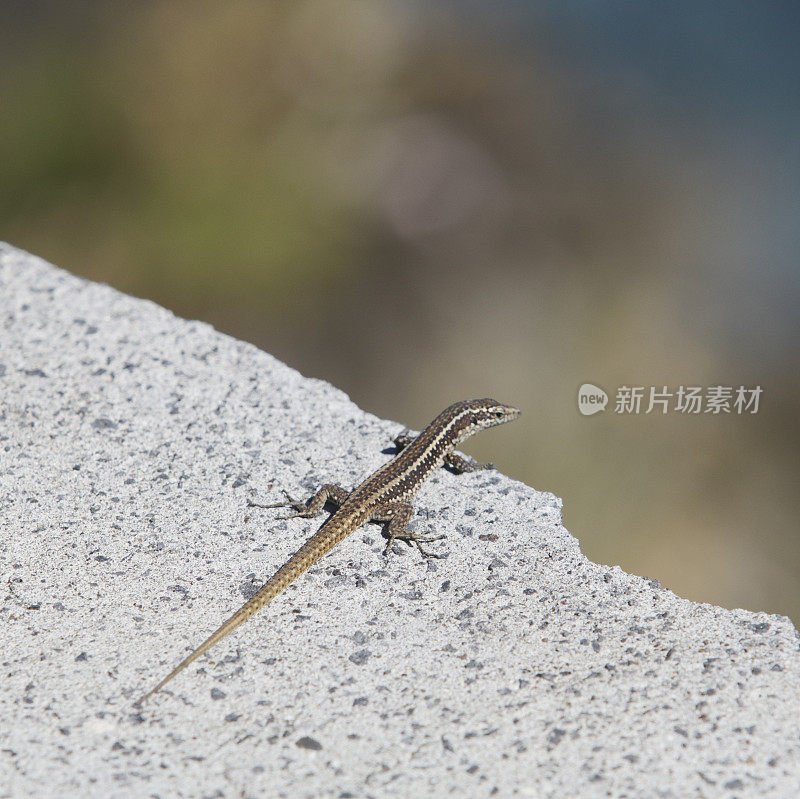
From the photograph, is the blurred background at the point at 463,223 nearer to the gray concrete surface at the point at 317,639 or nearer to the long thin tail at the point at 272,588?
the gray concrete surface at the point at 317,639

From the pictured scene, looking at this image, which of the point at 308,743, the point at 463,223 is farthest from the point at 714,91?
the point at 308,743

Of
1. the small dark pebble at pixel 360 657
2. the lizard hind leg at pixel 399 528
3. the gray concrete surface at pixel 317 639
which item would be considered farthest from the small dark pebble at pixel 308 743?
the lizard hind leg at pixel 399 528

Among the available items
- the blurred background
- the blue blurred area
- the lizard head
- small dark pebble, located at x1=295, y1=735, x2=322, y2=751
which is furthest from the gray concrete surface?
the blue blurred area

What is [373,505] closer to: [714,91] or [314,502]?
[314,502]

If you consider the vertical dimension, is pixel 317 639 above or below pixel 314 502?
below

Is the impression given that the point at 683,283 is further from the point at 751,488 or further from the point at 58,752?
the point at 58,752
